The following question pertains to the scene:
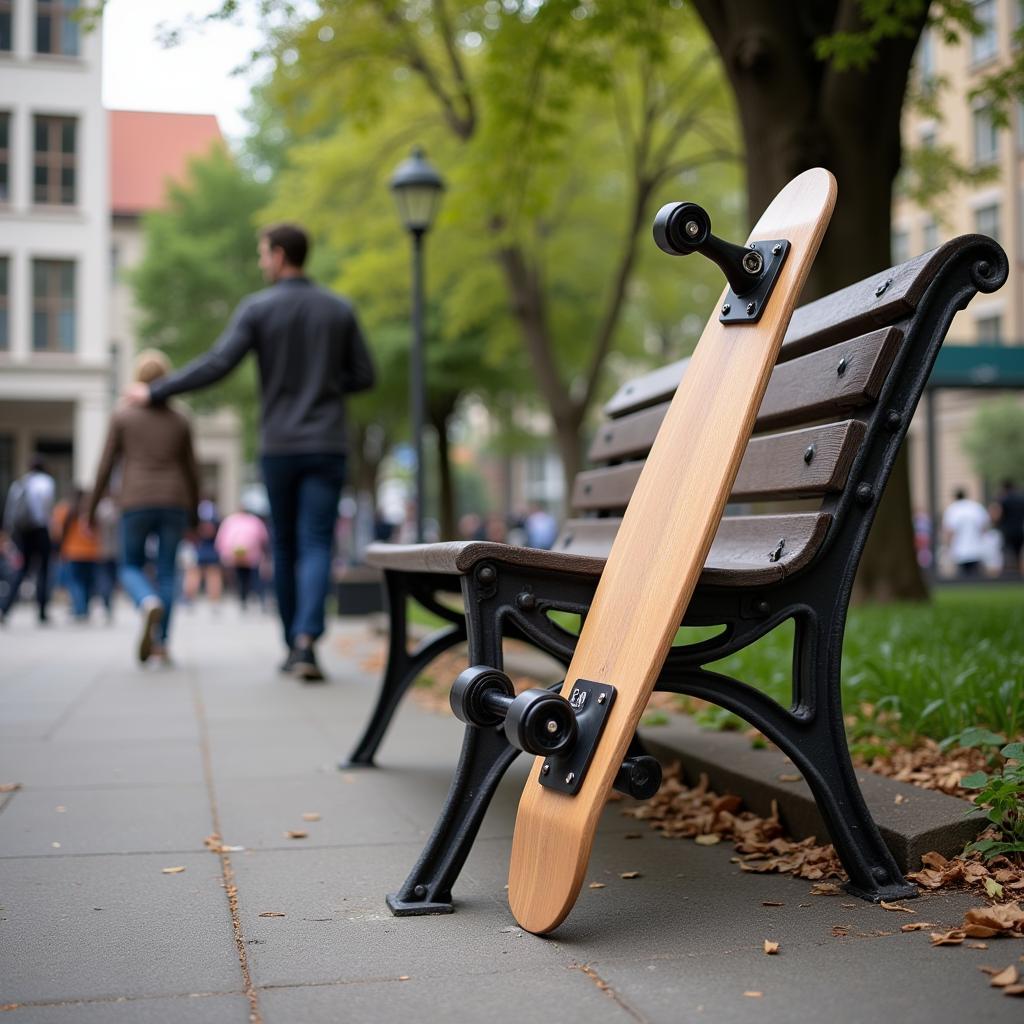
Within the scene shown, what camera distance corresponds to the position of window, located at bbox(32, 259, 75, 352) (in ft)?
116

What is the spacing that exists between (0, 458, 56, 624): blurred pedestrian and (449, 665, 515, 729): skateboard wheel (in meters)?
13.8

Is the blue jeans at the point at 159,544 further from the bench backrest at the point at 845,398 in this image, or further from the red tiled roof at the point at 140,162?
the red tiled roof at the point at 140,162

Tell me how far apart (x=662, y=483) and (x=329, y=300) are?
16.0 ft

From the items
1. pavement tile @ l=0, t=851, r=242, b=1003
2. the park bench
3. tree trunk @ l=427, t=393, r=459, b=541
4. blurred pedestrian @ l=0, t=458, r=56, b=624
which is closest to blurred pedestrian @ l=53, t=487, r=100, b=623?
blurred pedestrian @ l=0, t=458, r=56, b=624

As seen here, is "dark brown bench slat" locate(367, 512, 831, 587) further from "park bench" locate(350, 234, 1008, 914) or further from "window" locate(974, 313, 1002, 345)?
"window" locate(974, 313, 1002, 345)

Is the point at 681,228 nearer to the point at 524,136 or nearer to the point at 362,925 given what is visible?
the point at 362,925

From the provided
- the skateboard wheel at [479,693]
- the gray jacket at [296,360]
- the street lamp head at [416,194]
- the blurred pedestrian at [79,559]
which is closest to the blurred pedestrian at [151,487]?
the gray jacket at [296,360]

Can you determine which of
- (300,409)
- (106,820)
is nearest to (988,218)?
(300,409)

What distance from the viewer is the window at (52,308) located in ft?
116

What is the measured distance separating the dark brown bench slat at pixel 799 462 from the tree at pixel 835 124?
5443mm

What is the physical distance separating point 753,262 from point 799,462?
1.70ft

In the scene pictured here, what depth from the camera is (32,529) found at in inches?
635

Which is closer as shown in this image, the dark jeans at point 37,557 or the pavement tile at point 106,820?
the pavement tile at point 106,820

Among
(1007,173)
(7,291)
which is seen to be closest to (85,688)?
(7,291)
